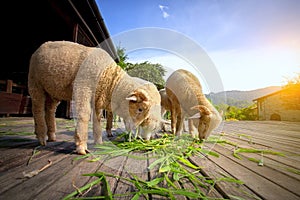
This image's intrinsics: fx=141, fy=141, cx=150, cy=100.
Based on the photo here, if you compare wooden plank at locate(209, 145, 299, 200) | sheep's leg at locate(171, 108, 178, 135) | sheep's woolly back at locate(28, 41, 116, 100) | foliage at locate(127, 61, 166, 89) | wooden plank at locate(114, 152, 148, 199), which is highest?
foliage at locate(127, 61, 166, 89)

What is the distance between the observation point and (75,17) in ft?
19.9

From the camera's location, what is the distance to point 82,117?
6.21 feet

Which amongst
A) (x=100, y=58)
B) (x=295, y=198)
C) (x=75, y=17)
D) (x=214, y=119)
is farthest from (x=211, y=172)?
(x=75, y=17)

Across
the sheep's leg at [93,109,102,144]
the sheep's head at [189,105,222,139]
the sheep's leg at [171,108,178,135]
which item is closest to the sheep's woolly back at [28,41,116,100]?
the sheep's leg at [93,109,102,144]

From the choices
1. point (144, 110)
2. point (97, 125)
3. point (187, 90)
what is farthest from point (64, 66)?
point (187, 90)

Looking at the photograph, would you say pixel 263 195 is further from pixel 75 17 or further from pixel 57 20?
pixel 57 20

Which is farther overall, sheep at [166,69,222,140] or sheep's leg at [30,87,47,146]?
sheep at [166,69,222,140]

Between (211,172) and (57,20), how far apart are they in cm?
791

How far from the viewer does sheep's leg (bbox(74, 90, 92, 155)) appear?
6.02 feet

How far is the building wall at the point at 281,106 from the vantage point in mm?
14779

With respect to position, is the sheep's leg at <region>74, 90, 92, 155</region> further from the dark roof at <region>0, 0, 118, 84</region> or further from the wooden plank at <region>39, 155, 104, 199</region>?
the dark roof at <region>0, 0, 118, 84</region>

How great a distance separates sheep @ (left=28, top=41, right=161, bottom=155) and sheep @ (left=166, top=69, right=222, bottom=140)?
98cm

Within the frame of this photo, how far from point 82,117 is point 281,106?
2370 cm

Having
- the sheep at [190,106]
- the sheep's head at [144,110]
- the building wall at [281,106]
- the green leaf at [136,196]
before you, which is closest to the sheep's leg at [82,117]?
the sheep's head at [144,110]
